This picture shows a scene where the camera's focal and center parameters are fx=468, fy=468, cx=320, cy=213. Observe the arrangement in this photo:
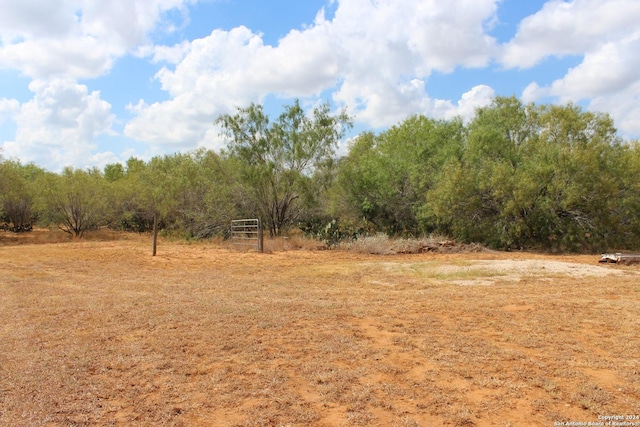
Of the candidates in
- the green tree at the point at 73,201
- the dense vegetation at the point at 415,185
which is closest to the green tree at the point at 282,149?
the dense vegetation at the point at 415,185

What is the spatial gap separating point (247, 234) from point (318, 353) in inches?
663

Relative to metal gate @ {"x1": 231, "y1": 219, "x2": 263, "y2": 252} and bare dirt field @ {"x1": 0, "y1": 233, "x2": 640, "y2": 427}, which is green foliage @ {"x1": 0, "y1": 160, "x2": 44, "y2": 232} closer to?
metal gate @ {"x1": 231, "y1": 219, "x2": 263, "y2": 252}

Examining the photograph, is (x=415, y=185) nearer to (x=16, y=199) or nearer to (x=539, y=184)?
(x=539, y=184)

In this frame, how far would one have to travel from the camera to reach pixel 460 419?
371 cm

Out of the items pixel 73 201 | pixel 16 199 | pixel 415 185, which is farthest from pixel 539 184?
pixel 16 199

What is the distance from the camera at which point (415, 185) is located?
77.3ft

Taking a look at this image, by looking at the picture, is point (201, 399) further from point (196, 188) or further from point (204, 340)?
point (196, 188)

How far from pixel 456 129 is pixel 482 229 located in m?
6.67

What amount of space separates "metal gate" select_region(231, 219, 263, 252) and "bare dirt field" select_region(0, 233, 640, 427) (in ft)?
29.3

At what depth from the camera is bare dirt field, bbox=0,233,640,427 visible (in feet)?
12.8

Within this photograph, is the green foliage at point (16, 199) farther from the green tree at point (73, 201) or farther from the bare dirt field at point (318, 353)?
the bare dirt field at point (318, 353)

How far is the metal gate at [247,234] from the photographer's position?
19.6 m

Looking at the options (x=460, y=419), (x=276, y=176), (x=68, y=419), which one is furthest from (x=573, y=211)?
(x=68, y=419)

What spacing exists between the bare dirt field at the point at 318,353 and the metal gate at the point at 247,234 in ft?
29.3
